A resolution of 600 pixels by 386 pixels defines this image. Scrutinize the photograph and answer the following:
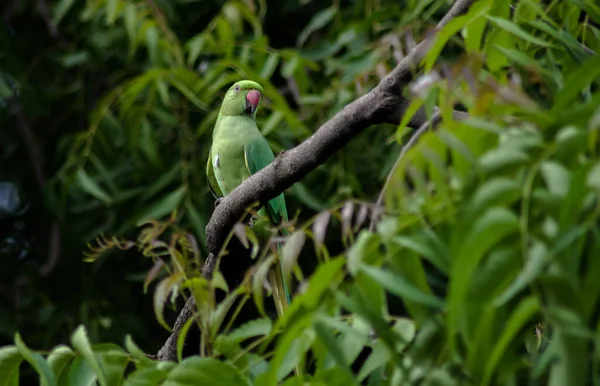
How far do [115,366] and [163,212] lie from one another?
5.40 feet

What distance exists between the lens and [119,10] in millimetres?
3488

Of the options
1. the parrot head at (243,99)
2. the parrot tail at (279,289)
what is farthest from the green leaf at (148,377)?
the parrot head at (243,99)

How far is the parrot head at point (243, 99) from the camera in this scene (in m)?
3.26

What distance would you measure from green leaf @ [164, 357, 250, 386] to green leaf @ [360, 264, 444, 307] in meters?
0.33

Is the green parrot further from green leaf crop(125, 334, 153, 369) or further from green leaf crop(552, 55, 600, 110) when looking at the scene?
green leaf crop(552, 55, 600, 110)

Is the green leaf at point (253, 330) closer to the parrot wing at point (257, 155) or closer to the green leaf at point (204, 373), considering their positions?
the green leaf at point (204, 373)

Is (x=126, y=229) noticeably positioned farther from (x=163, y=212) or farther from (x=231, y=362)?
(x=231, y=362)

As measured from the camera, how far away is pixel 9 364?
60.8 inches

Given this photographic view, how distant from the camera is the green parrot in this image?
10.4 feet

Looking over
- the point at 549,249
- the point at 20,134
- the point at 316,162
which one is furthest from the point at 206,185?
the point at 549,249

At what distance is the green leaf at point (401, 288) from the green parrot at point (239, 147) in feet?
6.20

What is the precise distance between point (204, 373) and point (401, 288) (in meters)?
0.37

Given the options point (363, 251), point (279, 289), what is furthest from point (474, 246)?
point (279, 289)

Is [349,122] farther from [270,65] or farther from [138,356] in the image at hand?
[270,65]
